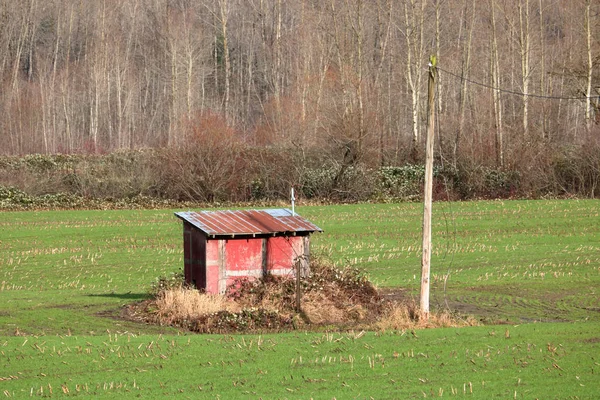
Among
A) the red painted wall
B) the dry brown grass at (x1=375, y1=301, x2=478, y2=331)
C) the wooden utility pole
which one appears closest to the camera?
the dry brown grass at (x1=375, y1=301, x2=478, y2=331)

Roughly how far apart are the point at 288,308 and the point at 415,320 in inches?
135

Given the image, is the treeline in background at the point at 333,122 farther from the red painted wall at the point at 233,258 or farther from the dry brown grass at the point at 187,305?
the dry brown grass at the point at 187,305

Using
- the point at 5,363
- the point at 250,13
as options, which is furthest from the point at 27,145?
the point at 5,363

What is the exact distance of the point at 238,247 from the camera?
22.1 metres

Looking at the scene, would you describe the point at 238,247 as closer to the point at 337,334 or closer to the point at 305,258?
the point at 305,258

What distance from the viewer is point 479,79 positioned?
84.3 metres

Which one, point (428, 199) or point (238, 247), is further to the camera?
point (238, 247)

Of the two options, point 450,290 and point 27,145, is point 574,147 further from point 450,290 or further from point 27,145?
point 27,145

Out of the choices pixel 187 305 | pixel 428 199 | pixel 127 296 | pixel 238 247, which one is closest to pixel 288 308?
pixel 238 247

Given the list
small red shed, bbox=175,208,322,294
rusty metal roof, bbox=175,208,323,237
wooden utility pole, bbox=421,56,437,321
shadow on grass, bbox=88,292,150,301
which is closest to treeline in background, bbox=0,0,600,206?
rusty metal roof, bbox=175,208,323,237

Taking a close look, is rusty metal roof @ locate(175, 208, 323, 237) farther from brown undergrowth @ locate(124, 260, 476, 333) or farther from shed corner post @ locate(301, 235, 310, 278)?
brown undergrowth @ locate(124, 260, 476, 333)

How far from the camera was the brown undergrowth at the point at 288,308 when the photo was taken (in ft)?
63.2

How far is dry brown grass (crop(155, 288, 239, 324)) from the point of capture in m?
20.1

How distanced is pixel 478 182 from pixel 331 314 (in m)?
37.4
